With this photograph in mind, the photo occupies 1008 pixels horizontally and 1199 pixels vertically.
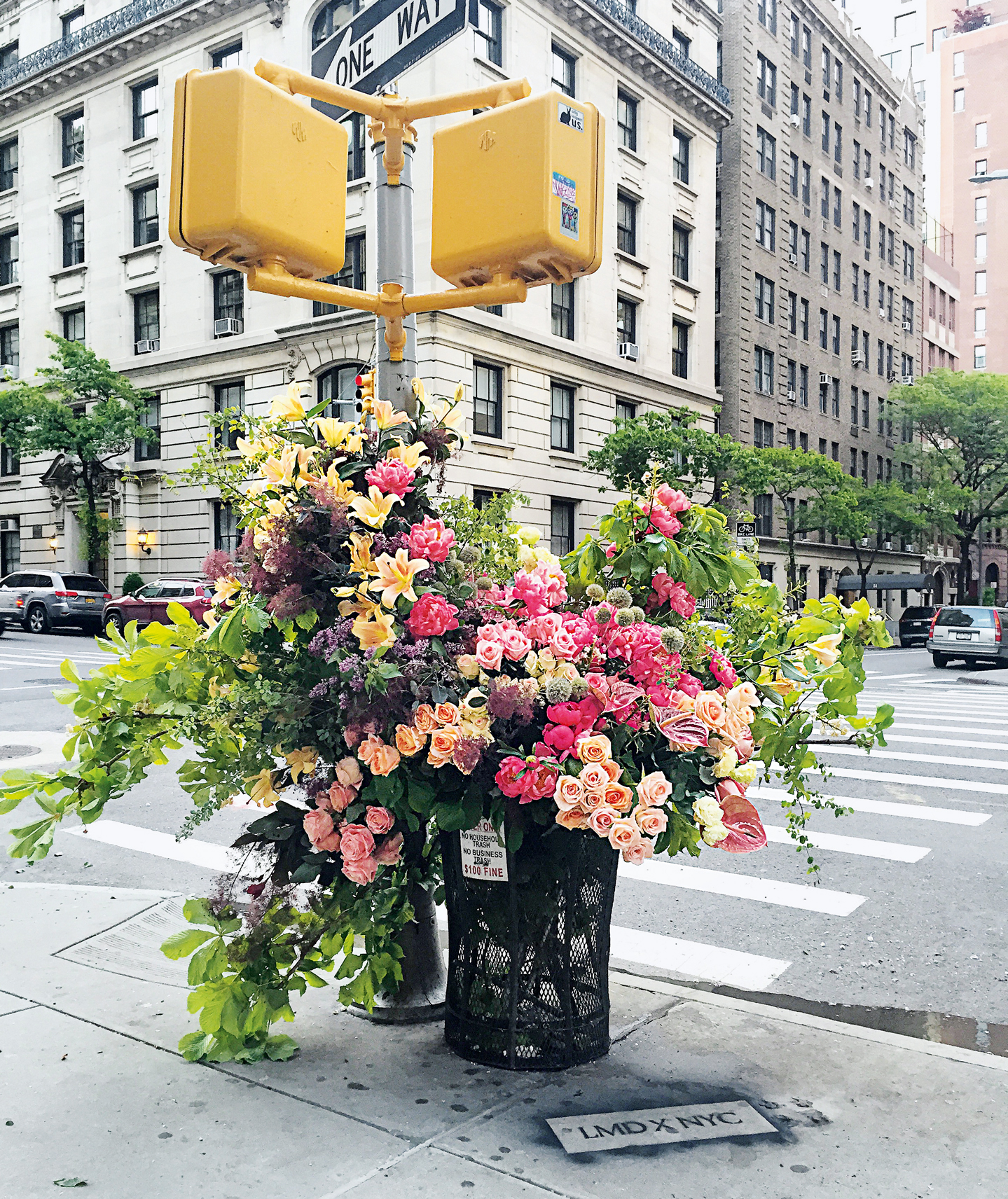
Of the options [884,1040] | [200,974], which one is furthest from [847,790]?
[200,974]

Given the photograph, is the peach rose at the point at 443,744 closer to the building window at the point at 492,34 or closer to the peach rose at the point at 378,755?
the peach rose at the point at 378,755

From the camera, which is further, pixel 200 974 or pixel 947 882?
pixel 947 882

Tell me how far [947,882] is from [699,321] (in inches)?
1368

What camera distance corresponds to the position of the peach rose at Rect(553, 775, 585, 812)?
3170 mm

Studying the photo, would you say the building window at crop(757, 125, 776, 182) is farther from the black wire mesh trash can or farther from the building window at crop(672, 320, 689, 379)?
the black wire mesh trash can

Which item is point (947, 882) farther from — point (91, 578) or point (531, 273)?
point (91, 578)

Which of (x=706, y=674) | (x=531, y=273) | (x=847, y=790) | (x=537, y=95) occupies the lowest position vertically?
(x=847, y=790)

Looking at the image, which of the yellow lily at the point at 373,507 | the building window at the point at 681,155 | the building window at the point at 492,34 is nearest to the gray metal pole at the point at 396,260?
the yellow lily at the point at 373,507

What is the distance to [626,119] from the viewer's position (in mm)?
35750

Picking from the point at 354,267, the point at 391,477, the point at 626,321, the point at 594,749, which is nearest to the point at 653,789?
the point at 594,749

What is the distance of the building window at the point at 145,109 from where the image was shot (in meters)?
35.7

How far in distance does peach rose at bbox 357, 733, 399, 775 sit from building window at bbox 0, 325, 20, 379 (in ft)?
134

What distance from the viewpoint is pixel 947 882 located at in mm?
6762

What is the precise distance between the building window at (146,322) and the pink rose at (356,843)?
34749 mm
